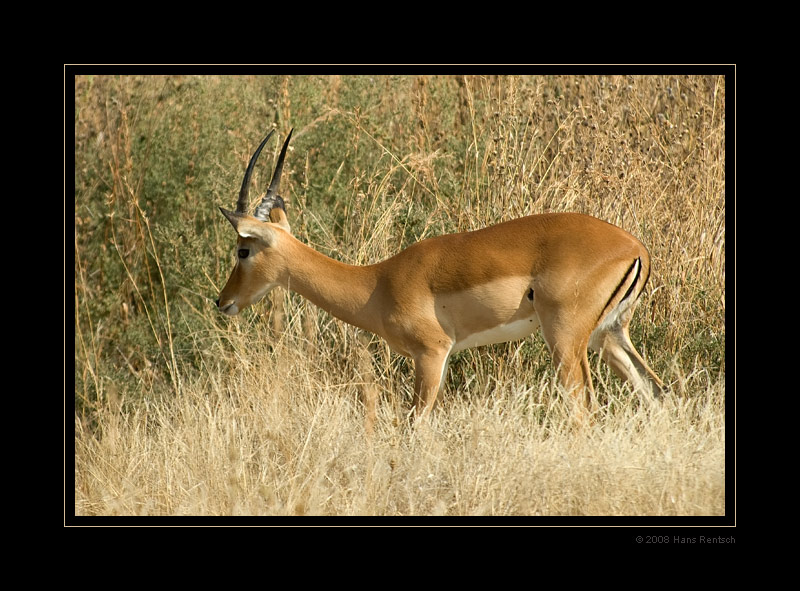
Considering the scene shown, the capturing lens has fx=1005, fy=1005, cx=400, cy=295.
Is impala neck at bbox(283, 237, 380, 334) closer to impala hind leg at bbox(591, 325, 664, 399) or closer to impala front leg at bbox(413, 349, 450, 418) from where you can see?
impala front leg at bbox(413, 349, 450, 418)

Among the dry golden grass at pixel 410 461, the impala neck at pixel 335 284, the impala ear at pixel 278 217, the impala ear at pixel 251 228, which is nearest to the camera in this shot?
the dry golden grass at pixel 410 461

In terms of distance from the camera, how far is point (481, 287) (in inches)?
245

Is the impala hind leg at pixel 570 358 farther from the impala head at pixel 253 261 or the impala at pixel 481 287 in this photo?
the impala head at pixel 253 261

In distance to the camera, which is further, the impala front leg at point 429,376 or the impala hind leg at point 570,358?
the impala front leg at point 429,376

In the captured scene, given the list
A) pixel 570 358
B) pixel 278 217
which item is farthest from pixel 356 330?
pixel 570 358

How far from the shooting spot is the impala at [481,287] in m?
6.06

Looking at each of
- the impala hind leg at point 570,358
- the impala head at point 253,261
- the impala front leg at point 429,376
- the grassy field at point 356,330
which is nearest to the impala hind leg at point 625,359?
the grassy field at point 356,330

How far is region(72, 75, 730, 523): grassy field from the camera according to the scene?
554 cm

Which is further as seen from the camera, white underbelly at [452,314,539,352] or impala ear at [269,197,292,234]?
impala ear at [269,197,292,234]

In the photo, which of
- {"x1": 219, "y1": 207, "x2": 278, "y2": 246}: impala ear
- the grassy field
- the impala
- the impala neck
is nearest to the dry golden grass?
the grassy field

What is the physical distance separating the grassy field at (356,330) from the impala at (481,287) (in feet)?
1.02

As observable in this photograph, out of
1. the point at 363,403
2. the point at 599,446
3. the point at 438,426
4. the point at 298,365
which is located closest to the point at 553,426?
the point at 599,446

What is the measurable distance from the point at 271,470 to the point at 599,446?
190cm

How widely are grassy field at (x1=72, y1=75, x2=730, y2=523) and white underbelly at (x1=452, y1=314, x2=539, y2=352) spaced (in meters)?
0.31
